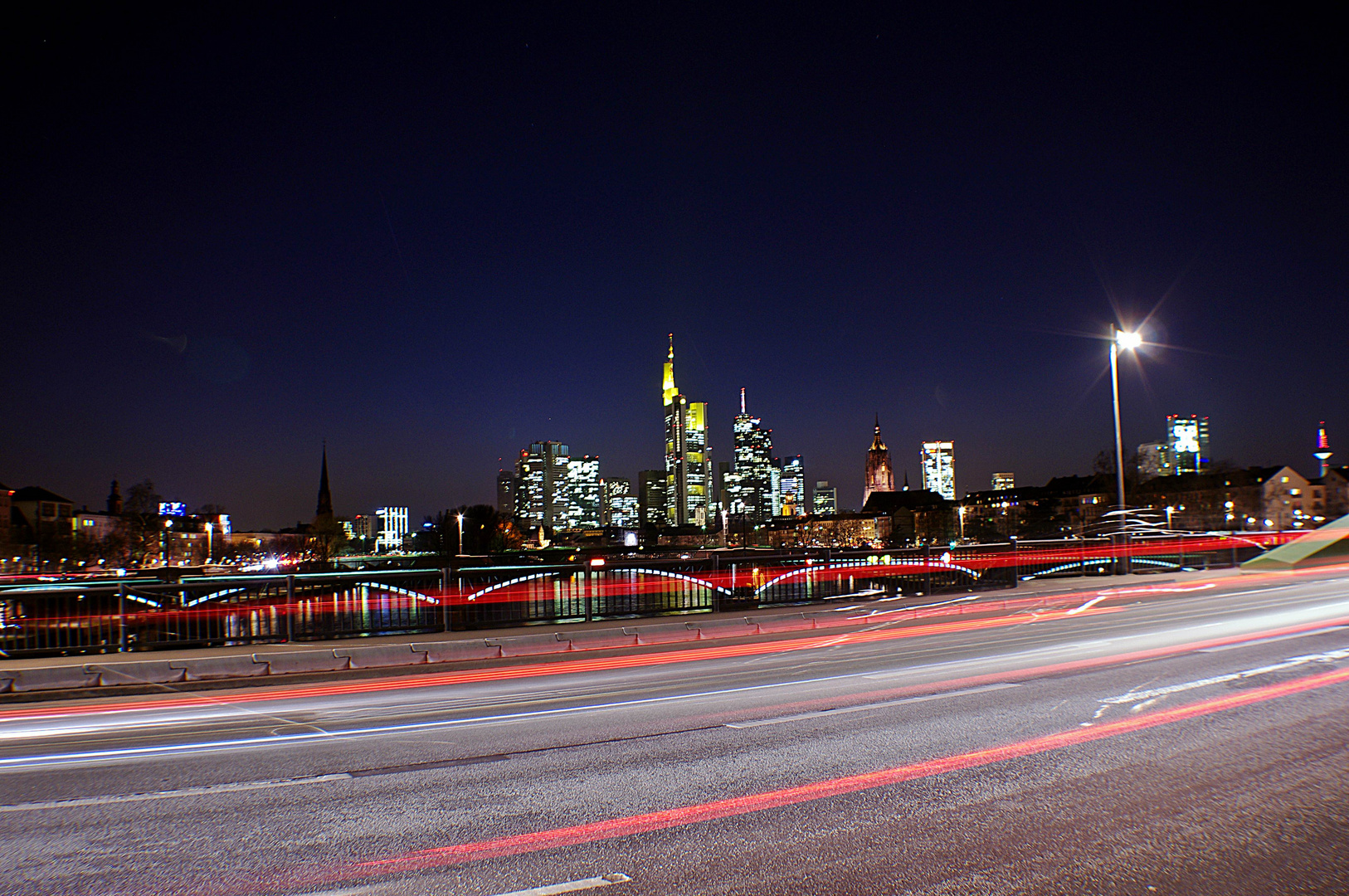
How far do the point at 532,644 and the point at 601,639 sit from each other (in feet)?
5.09

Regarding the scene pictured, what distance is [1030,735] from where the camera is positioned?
7777 millimetres

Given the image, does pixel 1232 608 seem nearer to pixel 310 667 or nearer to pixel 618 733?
pixel 618 733

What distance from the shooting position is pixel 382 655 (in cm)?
1451

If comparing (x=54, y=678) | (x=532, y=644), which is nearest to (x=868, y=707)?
(x=532, y=644)

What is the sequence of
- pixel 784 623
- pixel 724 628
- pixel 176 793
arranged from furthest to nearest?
1. pixel 784 623
2. pixel 724 628
3. pixel 176 793

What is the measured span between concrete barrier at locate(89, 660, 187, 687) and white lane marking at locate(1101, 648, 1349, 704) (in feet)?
47.5

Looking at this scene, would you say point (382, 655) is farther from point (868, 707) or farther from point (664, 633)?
point (868, 707)

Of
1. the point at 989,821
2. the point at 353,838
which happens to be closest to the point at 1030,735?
the point at 989,821

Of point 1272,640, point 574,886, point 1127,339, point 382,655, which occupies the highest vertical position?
point 1127,339

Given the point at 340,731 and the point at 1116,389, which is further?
the point at 1116,389

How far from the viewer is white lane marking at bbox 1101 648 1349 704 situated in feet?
30.8

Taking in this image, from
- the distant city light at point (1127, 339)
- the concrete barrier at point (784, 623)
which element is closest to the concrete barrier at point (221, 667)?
the concrete barrier at point (784, 623)

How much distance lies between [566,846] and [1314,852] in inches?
191

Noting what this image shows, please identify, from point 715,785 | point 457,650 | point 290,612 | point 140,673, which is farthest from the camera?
point 290,612
